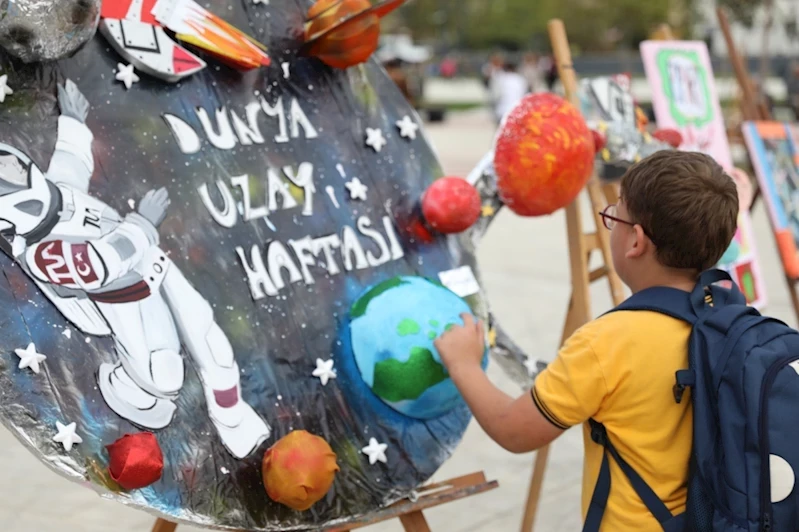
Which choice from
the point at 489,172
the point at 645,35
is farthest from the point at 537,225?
the point at 645,35

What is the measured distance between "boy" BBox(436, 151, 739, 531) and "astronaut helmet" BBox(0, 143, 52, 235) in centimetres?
85

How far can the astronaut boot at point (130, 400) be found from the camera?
5.48ft

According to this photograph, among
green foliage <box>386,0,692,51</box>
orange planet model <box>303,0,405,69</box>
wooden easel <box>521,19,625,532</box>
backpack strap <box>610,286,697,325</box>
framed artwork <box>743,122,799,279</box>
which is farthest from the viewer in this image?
green foliage <box>386,0,692,51</box>

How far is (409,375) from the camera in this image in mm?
1952

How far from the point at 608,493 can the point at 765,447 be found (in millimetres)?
285

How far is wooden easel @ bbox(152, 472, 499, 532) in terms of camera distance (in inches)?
77.0

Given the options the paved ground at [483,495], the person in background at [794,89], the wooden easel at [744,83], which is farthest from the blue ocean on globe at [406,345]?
the person in background at [794,89]

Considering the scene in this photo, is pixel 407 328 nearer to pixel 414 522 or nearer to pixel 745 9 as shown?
pixel 414 522

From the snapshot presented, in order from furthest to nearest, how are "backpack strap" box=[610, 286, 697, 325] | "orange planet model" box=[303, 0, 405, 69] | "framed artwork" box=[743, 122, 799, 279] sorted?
"framed artwork" box=[743, 122, 799, 279], "orange planet model" box=[303, 0, 405, 69], "backpack strap" box=[610, 286, 697, 325]

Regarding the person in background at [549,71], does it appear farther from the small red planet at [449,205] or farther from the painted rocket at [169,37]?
the painted rocket at [169,37]

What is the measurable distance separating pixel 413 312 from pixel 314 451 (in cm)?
35

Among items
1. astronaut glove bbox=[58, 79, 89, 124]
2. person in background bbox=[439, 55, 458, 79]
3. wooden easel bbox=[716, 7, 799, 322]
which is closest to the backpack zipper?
astronaut glove bbox=[58, 79, 89, 124]

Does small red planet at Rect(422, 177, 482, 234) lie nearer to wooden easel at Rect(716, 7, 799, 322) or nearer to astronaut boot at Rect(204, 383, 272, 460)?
astronaut boot at Rect(204, 383, 272, 460)

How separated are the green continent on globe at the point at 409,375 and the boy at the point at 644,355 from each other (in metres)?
0.31
